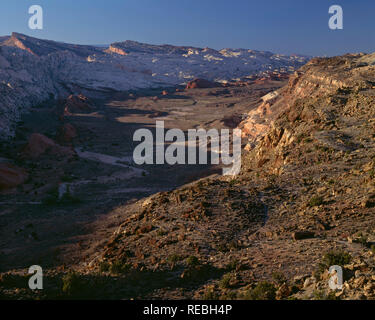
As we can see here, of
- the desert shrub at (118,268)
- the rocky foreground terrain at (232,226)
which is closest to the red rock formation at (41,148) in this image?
the rocky foreground terrain at (232,226)

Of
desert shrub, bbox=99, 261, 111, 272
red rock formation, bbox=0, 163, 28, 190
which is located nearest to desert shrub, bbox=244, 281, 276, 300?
desert shrub, bbox=99, 261, 111, 272

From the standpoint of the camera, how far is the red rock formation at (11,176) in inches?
957

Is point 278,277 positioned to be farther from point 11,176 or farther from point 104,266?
point 11,176

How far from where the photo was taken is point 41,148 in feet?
113

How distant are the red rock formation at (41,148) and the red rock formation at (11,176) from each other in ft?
21.4

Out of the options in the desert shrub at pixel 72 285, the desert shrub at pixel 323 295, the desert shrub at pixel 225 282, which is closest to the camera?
the desert shrub at pixel 323 295

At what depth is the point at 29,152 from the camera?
111ft

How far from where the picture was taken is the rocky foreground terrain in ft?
23.1

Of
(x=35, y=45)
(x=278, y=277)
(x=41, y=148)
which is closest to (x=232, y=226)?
(x=278, y=277)

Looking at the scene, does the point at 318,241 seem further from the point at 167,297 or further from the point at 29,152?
the point at 29,152

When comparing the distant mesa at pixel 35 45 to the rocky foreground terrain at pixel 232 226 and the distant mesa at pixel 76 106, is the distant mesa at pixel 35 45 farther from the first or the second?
the rocky foreground terrain at pixel 232 226

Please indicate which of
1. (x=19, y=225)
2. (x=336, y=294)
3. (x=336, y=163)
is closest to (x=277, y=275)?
(x=336, y=294)

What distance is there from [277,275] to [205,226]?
3.78m

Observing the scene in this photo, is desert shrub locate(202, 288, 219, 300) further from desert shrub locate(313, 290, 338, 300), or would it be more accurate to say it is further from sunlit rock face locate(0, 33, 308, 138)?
sunlit rock face locate(0, 33, 308, 138)
